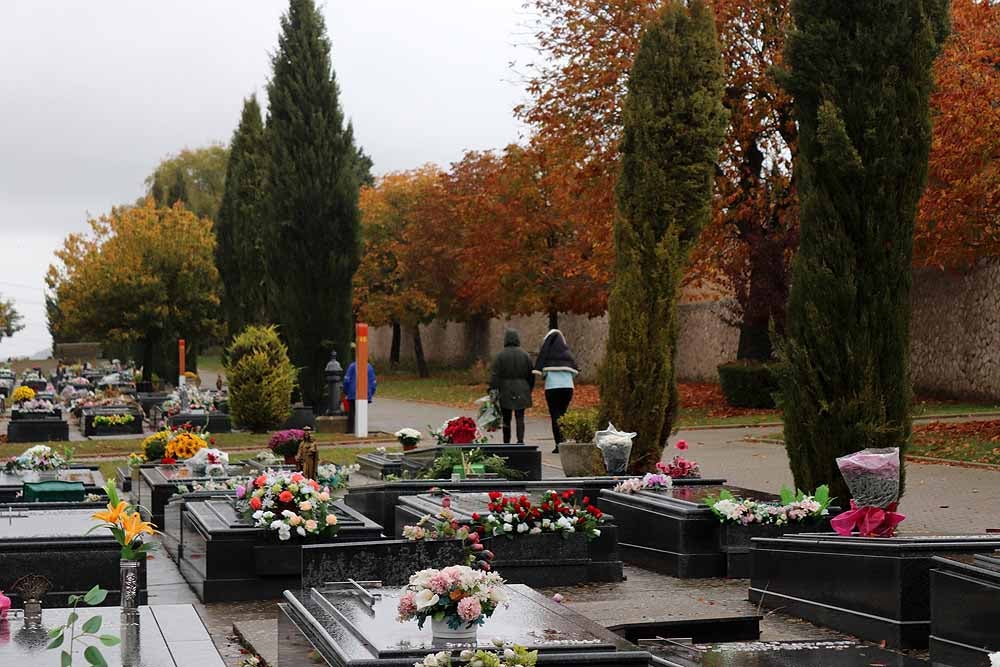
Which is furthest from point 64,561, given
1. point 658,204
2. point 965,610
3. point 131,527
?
point 658,204

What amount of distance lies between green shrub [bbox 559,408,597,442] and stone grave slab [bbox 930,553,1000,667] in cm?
819

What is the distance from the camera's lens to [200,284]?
39000mm

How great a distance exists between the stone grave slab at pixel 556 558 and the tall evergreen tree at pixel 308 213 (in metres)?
19.8

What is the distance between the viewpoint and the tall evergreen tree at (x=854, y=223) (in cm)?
1119

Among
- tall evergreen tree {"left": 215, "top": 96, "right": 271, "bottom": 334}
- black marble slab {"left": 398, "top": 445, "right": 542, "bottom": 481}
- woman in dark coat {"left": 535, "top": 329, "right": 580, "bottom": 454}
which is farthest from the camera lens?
tall evergreen tree {"left": 215, "top": 96, "right": 271, "bottom": 334}

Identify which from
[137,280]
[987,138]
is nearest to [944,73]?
[987,138]

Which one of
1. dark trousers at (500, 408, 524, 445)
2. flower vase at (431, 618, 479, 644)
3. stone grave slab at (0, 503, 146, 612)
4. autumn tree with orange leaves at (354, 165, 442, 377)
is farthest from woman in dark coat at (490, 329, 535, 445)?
autumn tree with orange leaves at (354, 165, 442, 377)

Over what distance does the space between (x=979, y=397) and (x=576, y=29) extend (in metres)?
11.6

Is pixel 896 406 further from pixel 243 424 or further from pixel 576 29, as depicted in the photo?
pixel 576 29

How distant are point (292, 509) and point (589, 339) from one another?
3600 centimetres

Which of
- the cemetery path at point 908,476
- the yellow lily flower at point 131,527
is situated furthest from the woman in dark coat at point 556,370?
the yellow lily flower at point 131,527

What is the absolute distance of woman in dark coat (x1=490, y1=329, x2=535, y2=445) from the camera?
1912 cm

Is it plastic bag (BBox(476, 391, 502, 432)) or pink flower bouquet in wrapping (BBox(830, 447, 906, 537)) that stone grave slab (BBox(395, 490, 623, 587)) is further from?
plastic bag (BBox(476, 391, 502, 432))

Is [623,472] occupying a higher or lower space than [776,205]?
lower
